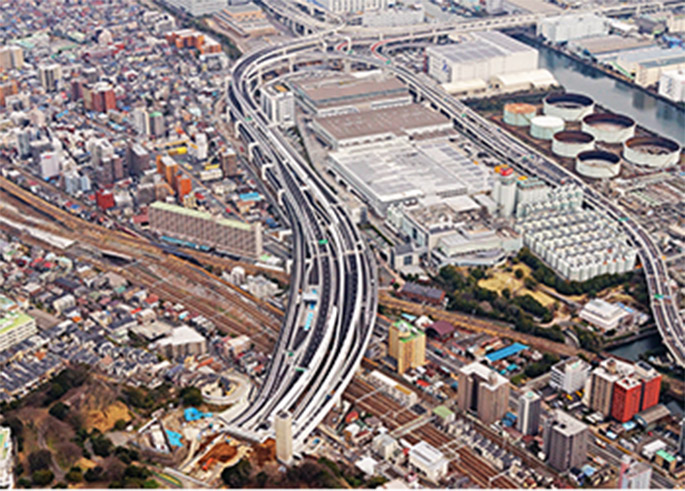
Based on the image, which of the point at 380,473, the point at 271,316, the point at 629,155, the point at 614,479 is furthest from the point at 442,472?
the point at 629,155

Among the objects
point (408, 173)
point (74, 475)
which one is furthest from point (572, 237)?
point (74, 475)

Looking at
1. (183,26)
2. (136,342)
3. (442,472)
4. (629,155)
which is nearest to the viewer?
(442,472)

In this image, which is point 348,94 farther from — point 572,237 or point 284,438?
point 284,438

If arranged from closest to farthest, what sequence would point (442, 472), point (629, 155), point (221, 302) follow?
point (442, 472) → point (221, 302) → point (629, 155)

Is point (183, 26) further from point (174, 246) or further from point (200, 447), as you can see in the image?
point (200, 447)

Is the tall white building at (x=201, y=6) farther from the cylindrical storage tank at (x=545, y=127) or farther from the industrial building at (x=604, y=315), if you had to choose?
the industrial building at (x=604, y=315)

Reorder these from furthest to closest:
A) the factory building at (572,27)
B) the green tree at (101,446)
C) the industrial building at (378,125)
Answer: the factory building at (572,27)
the industrial building at (378,125)
the green tree at (101,446)

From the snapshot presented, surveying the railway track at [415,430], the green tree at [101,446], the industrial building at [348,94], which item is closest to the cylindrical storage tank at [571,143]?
the industrial building at [348,94]
